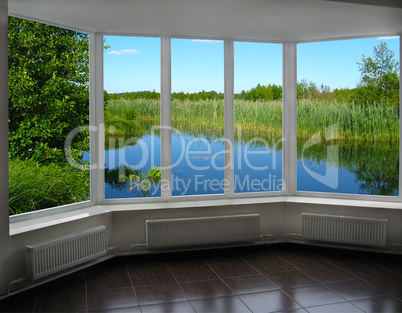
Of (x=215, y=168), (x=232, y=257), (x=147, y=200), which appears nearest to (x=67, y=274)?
(x=147, y=200)

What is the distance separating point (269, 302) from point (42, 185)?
2.74 meters

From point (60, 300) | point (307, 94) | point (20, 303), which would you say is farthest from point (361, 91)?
point (20, 303)

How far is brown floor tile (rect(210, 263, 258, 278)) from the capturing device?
14.4 feet

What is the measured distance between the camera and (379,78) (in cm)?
526

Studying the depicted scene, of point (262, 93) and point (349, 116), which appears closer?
point (349, 116)

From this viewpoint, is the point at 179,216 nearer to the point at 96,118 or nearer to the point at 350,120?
the point at 96,118

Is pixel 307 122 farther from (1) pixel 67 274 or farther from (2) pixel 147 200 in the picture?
(1) pixel 67 274

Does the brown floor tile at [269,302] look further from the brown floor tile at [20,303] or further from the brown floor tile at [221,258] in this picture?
the brown floor tile at [20,303]

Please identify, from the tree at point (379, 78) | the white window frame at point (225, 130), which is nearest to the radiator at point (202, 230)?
the white window frame at point (225, 130)

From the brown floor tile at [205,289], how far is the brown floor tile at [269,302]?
22cm

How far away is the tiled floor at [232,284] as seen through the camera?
3.61 metres

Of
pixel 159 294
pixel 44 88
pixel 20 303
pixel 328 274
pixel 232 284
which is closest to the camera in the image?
pixel 20 303

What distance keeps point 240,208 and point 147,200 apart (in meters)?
1.20

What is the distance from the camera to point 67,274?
4.26 meters
